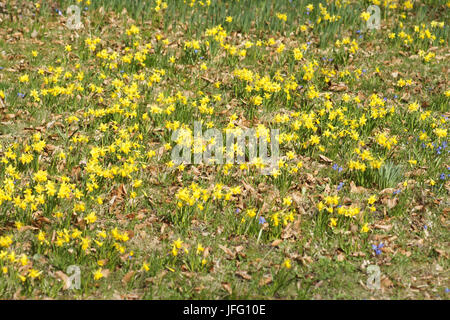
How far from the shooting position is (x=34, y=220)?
494cm

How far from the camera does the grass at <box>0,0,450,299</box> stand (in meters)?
4.66

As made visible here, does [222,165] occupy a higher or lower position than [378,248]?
higher

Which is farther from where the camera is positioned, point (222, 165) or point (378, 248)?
point (222, 165)

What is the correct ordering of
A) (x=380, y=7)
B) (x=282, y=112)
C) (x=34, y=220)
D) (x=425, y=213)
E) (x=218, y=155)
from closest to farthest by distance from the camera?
(x=34, y=220) < (x=425, y=213) < (x=218, y=155) < (x=282, y=112) < (x=380, y=7)

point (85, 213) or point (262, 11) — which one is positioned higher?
point (262, 11)

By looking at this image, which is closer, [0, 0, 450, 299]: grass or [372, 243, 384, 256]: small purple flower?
[0, 0, 450, 299]: grass

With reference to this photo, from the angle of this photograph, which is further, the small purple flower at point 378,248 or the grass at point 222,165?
the small purple flower at point 378,248

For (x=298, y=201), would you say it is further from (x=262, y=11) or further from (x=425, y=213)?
(x=262, y=11)

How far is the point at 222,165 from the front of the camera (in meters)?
5.89

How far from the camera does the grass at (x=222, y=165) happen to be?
15.3 feet

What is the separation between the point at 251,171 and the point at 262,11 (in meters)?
4.03

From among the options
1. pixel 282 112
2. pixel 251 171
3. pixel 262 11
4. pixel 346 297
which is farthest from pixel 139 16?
pixel 346 297
